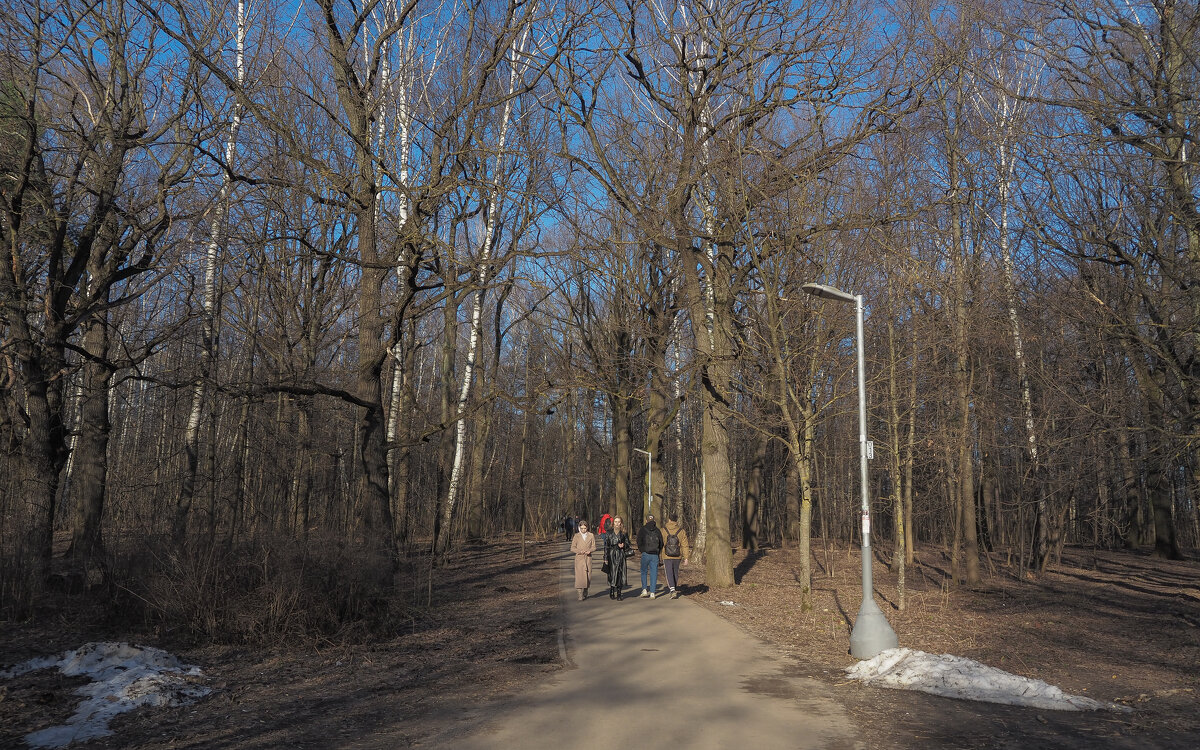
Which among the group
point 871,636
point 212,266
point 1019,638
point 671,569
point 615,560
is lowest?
point 1019,638

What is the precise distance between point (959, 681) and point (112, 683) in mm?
8623

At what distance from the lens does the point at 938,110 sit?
20.1 m

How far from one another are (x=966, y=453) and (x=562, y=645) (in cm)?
1001

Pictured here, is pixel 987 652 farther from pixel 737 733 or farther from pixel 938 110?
pixel 938 110

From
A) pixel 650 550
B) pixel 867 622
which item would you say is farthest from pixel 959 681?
pixel 650 550

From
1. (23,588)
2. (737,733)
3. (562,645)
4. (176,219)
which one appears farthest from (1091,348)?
(23,588)

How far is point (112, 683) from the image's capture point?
8.68 meters

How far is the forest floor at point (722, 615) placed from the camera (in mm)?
7375

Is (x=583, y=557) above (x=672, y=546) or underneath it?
underneath

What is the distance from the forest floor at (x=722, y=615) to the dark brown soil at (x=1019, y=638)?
39 millimetres

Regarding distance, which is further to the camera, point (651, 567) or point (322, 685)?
point (651, 567)

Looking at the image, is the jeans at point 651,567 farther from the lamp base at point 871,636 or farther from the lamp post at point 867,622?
the lamp base at point 871,636

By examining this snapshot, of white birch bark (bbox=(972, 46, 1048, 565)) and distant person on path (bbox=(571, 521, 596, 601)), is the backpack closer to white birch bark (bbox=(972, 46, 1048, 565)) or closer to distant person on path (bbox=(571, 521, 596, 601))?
distant person on path (bbox=(571, 521, 596, 601))

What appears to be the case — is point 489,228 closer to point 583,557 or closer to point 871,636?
point 583,557
